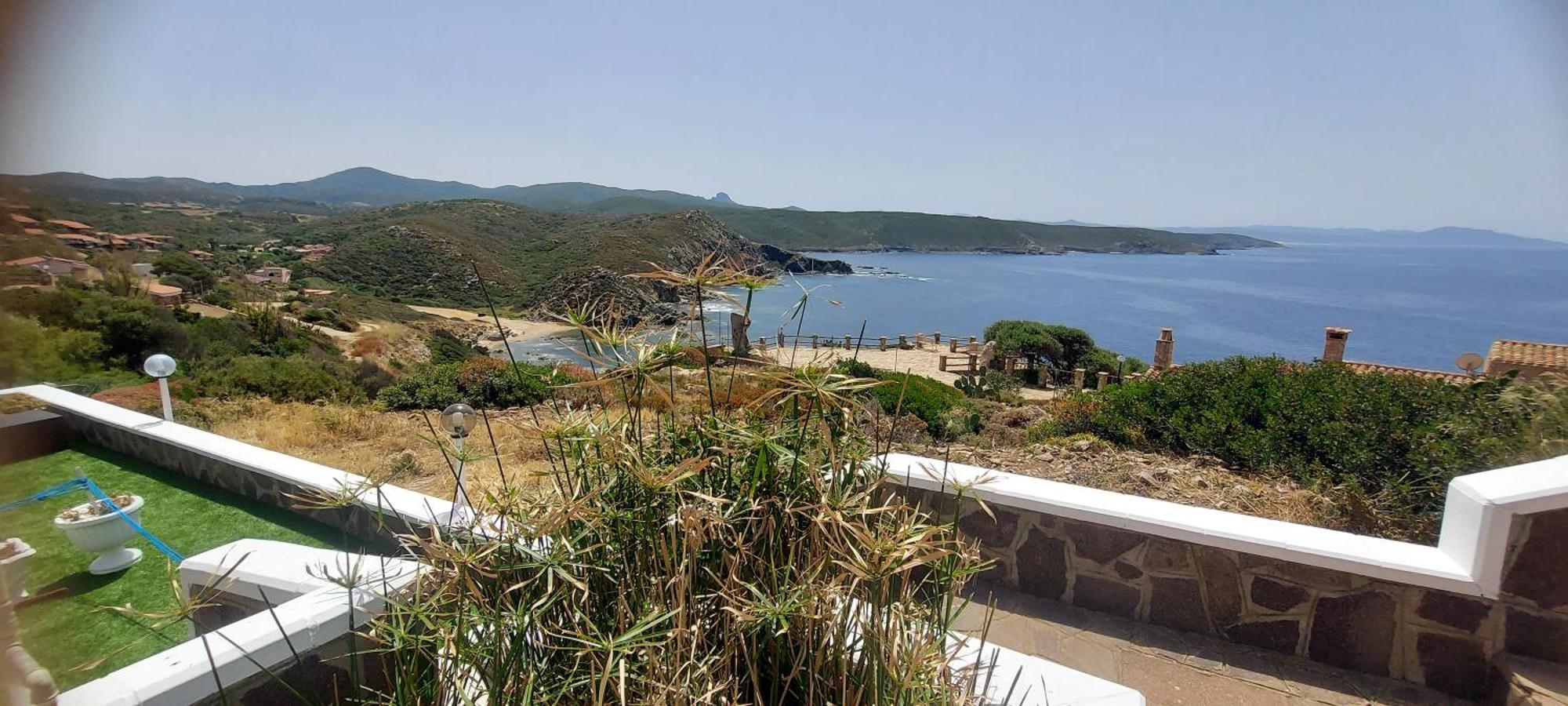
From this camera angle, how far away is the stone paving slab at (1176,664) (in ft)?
7.81

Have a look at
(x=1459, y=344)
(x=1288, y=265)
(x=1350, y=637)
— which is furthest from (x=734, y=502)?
(x=1288, y=265)

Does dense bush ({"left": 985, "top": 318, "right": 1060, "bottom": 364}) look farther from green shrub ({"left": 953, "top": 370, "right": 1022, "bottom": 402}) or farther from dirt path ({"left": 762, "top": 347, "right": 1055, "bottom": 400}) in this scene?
green shrub ({"left": 953, "top": 370, "right": 1022, "bottom": 402})

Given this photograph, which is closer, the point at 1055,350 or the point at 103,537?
the point at 103,537

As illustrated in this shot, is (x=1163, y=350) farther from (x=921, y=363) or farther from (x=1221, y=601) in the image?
(x=1221, y=601)

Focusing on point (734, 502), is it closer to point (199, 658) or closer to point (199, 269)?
point (199, 658)

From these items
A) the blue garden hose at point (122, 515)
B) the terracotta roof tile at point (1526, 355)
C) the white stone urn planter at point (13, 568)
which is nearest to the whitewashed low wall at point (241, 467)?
the blue garden hose at point (122, 515)

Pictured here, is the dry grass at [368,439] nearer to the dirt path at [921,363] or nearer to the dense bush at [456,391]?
the dense bush at [456,391]

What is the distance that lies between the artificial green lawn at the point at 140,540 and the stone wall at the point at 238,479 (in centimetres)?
5

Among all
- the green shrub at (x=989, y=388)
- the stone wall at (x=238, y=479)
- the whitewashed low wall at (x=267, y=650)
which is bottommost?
the green shrub at (x=989, y=388)

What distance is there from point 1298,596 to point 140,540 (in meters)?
5.40

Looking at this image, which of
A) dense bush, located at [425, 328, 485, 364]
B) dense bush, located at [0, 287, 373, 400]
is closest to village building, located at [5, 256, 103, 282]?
dense bush, located at [0, 287, 373, 400]

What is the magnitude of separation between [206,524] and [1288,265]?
118 meters

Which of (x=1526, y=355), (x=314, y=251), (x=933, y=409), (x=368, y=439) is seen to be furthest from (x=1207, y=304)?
(x=368, y=439)

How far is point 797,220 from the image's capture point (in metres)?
72.6
